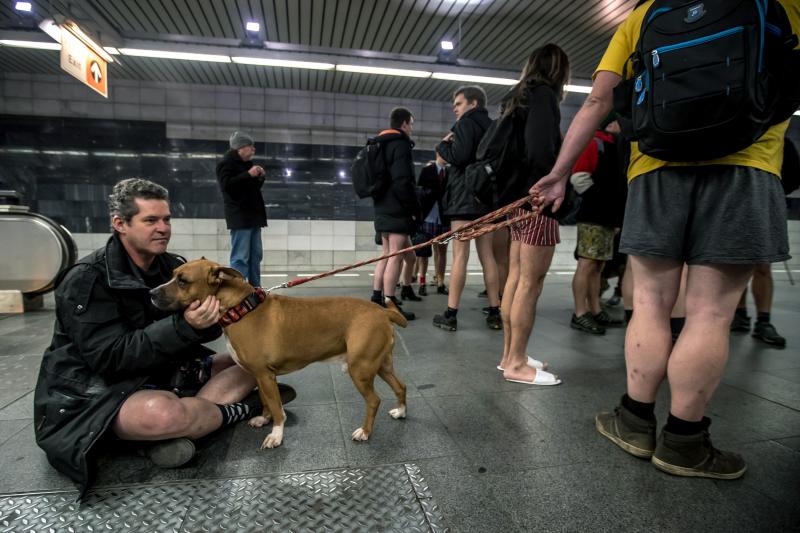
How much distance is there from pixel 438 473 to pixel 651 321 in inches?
41.7

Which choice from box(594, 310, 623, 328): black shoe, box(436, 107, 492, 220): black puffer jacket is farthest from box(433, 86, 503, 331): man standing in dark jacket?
box(594, 310, 623, 328): black shoe

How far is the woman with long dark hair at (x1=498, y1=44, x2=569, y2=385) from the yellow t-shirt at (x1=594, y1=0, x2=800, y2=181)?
72 cm

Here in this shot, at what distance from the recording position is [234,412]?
75.4 inches

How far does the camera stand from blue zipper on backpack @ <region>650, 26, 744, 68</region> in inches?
46.9

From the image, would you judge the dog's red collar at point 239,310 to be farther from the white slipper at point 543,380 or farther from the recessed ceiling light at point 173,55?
the recessed ceiling light at point 173,55

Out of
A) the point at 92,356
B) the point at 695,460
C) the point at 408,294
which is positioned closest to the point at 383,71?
the point at 408,294

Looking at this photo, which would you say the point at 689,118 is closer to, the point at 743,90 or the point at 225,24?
the point at 743,90

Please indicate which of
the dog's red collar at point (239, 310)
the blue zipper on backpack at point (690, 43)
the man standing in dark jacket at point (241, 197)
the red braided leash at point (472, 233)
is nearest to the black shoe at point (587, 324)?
the red braided leash at point (472, 233)

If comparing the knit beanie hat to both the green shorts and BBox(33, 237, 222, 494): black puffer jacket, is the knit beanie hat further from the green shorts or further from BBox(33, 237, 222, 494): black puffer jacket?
the green shorts

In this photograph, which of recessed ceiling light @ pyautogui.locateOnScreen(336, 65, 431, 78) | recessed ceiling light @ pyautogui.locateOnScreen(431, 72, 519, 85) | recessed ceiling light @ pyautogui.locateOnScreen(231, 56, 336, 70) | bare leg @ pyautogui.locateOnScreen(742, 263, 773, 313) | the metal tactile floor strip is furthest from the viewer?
recessed ceiling light @ pyautogui.locateOnScreen(431, 72, 519, 85)

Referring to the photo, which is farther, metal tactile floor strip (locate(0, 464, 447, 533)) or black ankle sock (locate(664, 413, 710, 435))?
black ankle sock (locate(664, 413, 710, 435))

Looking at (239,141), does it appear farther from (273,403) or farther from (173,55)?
(273,403)

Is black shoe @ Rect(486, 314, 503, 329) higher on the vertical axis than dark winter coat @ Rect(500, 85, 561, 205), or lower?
lower

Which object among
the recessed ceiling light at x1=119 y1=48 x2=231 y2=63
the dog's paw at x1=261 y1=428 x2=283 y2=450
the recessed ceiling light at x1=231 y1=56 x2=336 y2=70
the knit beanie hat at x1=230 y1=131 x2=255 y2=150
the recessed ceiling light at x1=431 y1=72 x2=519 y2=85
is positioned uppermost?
the recessed ceiling light at x1=431 y1=72 x2=519 y2=85
